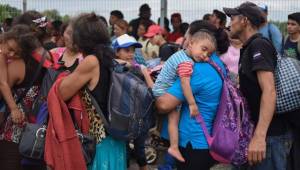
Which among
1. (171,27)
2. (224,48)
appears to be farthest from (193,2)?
(224,48)

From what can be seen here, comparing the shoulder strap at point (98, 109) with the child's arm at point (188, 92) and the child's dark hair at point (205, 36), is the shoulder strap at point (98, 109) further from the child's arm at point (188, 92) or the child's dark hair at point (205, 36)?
the child's dark hair at point (205, 36)

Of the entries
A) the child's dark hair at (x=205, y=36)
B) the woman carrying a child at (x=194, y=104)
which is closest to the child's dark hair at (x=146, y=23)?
the child's dark hair at (x=205, y=36)

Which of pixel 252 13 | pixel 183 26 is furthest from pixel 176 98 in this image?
pixel 183 26

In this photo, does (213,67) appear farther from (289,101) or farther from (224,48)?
(289,101)

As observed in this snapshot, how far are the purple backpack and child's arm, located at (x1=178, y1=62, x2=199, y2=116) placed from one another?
99 mm

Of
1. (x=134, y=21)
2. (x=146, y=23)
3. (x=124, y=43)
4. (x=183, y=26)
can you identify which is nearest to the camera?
(x=124, y=43)

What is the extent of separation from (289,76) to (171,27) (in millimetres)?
7289

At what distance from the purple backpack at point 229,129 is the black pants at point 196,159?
0.06 m

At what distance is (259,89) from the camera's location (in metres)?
3.93

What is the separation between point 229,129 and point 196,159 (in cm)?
32

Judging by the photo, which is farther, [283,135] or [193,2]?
[193,2]

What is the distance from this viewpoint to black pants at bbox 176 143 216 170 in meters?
3.89

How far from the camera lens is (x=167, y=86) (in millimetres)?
4016

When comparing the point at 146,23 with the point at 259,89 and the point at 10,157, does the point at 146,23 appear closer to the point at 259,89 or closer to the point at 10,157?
the point at 10,157
